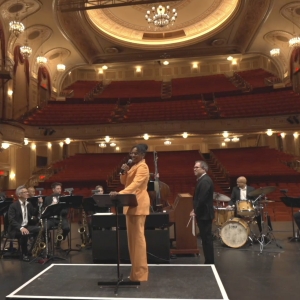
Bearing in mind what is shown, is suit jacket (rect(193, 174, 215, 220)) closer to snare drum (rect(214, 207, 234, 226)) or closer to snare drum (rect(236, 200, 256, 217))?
snare drum (rect(236, 200, 256, 217))

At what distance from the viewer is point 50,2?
12.8 meters

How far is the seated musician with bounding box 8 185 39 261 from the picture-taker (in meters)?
4.91

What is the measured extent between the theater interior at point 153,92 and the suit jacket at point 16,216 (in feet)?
7.23

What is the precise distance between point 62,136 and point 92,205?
10496mm

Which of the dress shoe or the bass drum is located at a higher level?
the bass drum

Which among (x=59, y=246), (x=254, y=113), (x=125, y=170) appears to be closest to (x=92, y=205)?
(x=59, y=246)

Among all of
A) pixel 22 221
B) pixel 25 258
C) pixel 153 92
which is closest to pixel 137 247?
pixel 25 258

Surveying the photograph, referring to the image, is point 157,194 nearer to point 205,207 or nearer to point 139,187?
point 205,207

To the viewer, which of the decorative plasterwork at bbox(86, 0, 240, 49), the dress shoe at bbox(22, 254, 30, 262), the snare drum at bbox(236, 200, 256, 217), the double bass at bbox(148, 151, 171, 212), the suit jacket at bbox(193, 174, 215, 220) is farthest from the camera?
the decorative plasterwork at bbox(86, 0, 240, 49)

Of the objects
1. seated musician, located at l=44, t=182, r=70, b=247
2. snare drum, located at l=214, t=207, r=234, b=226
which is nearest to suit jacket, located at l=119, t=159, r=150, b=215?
seated musician, located at l=44, t=182, r=70, b=247

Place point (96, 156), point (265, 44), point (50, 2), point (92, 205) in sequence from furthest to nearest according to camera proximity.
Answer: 1. point (265, 44)
2. point (96, 156)
3. point (50, 2)
4. point (92, 205)

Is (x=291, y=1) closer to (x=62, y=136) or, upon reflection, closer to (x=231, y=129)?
(x=231, y=129)

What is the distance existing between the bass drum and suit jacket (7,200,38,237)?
340 centimetres

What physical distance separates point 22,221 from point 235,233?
3731 millimetres
